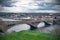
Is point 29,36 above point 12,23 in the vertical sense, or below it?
below

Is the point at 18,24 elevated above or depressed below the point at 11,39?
above

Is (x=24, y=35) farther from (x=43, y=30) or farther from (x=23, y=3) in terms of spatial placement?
(x=23, y=3)

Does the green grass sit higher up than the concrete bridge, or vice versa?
the concrete bridge

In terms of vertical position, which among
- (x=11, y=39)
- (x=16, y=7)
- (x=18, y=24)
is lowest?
(x=11, y=39)

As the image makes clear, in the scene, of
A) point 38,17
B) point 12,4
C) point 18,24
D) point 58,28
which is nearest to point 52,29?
point 58,28

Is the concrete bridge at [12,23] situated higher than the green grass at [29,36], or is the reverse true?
the concrete bridge at [12,23]

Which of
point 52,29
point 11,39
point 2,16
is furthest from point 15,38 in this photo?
point 52,29

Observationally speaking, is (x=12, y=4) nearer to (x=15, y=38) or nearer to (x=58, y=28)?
(x=15, y=38)

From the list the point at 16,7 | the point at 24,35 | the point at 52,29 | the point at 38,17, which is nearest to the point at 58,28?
the point at 52,29

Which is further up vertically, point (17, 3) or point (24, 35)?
point (17, 3)
